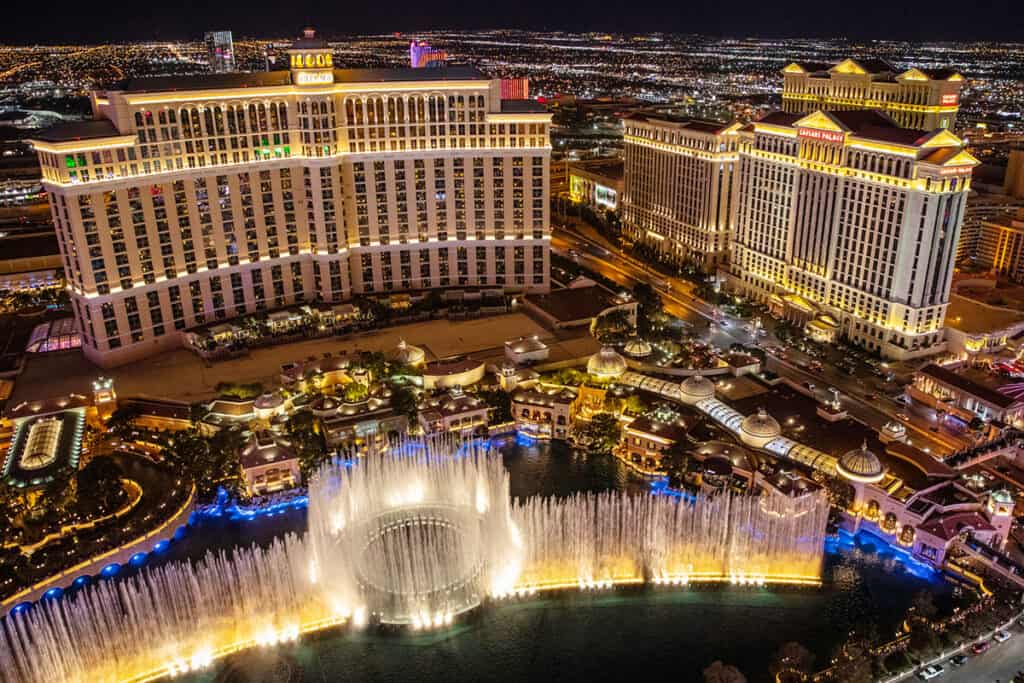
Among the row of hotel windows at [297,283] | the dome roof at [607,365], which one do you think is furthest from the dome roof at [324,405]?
the dome roof at [607,365]

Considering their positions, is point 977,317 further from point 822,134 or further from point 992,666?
point 992,666

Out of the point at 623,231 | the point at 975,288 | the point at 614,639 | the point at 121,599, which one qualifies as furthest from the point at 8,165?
the point at 975,288

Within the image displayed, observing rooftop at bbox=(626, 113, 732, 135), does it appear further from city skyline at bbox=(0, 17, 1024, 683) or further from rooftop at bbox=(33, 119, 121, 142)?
rooftop at bbox=(33, 119, 121, 142)

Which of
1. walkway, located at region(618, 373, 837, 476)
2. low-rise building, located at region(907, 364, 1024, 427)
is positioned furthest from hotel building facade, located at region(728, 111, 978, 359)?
walkway, located at region(618, 373, 837, 476)

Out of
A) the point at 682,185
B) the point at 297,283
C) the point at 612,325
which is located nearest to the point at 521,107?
the point at 612,325

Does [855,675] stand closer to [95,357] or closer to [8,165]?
[95,357]
